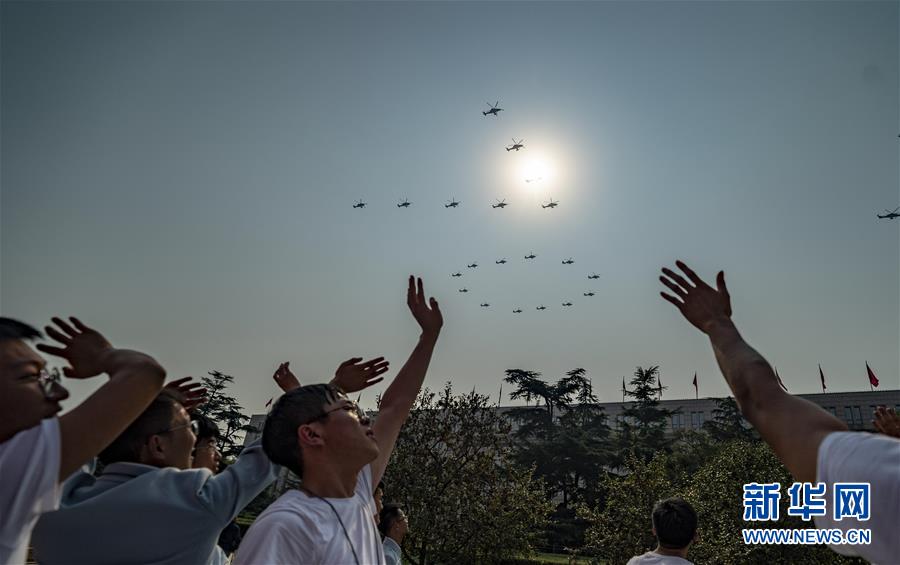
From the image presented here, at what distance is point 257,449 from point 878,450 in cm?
262

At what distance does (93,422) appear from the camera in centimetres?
198

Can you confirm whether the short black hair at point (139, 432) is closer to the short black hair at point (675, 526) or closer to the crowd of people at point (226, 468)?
the crowd of people at point (226, 468)

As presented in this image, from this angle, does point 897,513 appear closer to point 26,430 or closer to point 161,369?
point 161,369

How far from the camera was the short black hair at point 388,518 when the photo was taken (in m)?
7.68

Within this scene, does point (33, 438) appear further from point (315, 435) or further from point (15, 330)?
point (315, 435)

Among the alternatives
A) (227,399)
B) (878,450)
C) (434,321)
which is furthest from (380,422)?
(227,399)

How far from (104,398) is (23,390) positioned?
0.23 m

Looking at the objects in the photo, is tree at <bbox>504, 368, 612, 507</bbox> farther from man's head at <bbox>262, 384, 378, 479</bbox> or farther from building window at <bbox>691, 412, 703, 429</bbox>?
man's head at <bbox>262, 384, 378, 479</bbox>

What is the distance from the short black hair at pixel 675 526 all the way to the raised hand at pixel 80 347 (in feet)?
16.3

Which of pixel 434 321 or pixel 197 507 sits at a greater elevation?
pixel 434 321

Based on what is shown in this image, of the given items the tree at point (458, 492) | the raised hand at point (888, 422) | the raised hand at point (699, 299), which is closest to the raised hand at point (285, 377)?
the raised hand at point (699, 299)

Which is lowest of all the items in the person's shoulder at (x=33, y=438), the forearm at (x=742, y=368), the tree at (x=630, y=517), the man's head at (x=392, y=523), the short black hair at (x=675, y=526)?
the tree at (x=630, y=517)

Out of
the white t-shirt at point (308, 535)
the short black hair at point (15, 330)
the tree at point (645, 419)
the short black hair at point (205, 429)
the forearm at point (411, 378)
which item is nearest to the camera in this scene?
the short black hair at point (15, 330)

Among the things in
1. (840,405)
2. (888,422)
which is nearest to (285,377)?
(888,422)
